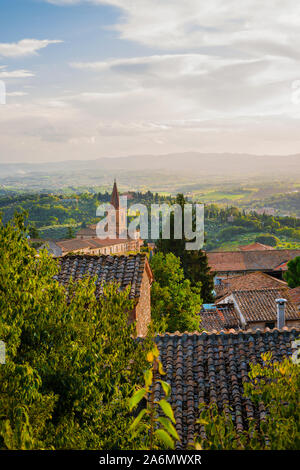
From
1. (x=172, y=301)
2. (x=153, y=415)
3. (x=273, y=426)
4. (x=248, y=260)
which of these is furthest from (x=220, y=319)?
(x=248, y=260)

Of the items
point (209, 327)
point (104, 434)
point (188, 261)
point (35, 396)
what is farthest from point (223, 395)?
point (188, 261)

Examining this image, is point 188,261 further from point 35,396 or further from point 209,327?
point 35,396

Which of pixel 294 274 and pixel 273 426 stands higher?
pixel 273 426

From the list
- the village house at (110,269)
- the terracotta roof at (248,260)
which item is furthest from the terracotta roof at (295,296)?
the terracotta roof at (248,260)

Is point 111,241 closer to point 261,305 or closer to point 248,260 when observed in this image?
point 248,260

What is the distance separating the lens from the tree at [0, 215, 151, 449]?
4.20 metres

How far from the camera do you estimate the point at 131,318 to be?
11648 millimetres

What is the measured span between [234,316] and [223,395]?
20.1 m

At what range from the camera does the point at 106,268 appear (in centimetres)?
1177

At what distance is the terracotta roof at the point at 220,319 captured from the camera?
2600 centimetres

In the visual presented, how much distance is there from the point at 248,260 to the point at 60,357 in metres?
59.6

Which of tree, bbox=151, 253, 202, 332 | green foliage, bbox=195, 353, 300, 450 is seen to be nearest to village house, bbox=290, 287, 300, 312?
tree, bbox=151, 253, 202, 332

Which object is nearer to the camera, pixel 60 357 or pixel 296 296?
pixel 60 357

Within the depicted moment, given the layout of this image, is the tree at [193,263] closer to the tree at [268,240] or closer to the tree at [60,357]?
the tree at [60,357]
